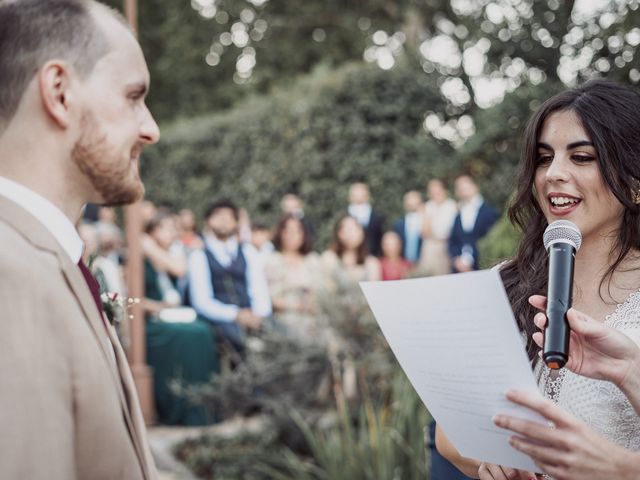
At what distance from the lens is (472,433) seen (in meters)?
1.92

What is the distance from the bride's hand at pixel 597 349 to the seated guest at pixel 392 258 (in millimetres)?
7186

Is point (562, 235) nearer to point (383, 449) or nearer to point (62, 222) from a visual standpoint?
point (62, 222)

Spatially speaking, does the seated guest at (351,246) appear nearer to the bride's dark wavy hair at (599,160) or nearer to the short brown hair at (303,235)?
the short brown hair at (303,235)

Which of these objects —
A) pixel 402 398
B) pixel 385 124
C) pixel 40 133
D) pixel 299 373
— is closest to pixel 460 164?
pixel 385 124

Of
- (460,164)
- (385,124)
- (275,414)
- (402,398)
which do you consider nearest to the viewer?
(402,398)

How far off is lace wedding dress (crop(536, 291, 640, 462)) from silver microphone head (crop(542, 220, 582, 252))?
378 mm

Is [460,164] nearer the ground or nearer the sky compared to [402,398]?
nearer the sky

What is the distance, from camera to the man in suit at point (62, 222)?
4.40 ft

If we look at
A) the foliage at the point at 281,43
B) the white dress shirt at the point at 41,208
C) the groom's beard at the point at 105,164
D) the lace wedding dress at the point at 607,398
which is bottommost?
the lace wedding dress at the point at 607,398

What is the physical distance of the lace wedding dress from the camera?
2227 mm

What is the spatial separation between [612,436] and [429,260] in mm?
7582

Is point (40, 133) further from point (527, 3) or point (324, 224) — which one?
point (324, 224)

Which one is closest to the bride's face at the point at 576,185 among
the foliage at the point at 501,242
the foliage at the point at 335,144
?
the foliage at the point at 501,242

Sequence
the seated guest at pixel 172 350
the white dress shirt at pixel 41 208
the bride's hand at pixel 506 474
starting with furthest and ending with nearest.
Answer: the seated guest at pixel 172 350
the bride's hand at pixel 506 474
the white dress shirt at pixel 41 208
